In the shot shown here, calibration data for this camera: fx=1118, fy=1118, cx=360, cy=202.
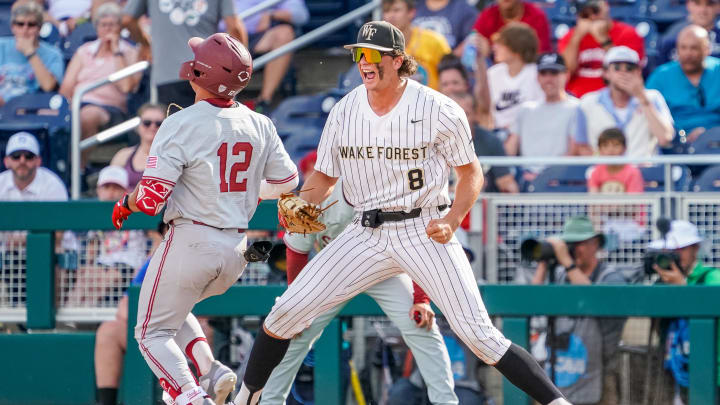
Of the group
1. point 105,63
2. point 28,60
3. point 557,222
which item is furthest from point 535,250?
point 28,60

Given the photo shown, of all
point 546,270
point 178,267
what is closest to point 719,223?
point 546,270

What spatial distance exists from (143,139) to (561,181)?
9.58 ft

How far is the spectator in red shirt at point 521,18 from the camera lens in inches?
364

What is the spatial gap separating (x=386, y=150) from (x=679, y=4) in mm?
5965

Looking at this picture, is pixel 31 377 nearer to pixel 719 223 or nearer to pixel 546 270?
pixel 546 270

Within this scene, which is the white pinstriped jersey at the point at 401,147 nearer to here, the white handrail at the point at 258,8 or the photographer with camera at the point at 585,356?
the photographer with camera at the point at 585,356

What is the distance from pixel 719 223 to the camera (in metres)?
6.50

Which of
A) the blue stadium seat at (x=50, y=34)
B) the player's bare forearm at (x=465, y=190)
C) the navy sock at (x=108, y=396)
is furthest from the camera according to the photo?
the blue stadium seat at (x=50, y=34)

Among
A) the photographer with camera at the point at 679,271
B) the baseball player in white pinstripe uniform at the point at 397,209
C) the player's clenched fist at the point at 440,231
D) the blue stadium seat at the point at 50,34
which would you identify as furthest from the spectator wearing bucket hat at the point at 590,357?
the blue stadium seat at the point at 50,34

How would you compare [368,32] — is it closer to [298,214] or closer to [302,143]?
[298,214]

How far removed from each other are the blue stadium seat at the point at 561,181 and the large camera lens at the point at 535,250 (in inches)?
49.7

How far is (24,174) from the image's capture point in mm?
7746

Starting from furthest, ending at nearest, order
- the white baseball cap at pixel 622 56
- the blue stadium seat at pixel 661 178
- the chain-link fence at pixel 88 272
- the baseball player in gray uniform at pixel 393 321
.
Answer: the white baseball cap at pixel 622 56, the blue stadium seat at pixel 661 178, the chain-link fence at pixel 88 272, the baseball player in gray uniform at pixel 393 321

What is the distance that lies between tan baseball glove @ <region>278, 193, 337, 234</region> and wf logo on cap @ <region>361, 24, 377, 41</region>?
2.48 ft
